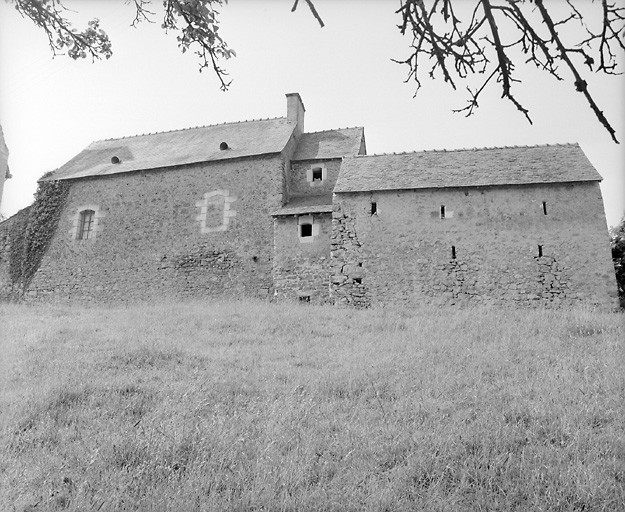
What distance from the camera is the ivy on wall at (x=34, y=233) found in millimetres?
22812

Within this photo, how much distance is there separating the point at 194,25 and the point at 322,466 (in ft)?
14.0

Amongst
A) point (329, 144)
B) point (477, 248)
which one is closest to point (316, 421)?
point (477, 248)

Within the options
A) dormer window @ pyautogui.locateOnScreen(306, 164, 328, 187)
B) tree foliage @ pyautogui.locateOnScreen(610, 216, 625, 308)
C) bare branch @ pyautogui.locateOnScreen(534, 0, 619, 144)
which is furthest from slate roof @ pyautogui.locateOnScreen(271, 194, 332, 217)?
bare branch @ pyautogui.locateOnScreen(534, 0, 619, 144)

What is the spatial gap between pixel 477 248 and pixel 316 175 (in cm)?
866

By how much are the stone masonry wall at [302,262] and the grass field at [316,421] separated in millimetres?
6804

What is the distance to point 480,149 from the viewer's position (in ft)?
63.1

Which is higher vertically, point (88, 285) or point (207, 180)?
point (207, 180)

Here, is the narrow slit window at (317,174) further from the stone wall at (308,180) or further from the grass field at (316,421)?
the grass field at (316,421)

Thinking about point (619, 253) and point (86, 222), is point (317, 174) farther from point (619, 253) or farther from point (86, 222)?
point (619, 253)

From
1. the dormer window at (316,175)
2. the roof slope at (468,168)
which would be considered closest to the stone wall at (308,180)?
the dormer window at (316,175)

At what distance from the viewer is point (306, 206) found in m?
19.8

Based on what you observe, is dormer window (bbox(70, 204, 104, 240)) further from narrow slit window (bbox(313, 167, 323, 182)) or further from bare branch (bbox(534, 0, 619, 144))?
bare branch (bbox(534, 0, 619, 144))

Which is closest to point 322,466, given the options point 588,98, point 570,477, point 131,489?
point 131,489

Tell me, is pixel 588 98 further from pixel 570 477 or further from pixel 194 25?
pixel 570 477
